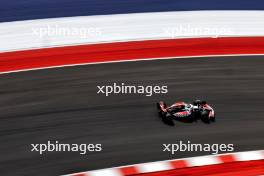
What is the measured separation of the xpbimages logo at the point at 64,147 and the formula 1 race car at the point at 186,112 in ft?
4.41

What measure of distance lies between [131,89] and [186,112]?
1.24 meters

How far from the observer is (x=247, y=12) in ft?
39.8

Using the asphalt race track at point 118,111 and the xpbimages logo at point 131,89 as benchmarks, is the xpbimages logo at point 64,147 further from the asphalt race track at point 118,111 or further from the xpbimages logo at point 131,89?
the xpbimages logo at point 131,89

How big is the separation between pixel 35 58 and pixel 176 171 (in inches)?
168

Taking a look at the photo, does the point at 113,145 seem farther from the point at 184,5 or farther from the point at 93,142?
the point at 184,5

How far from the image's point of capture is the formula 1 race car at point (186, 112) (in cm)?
817

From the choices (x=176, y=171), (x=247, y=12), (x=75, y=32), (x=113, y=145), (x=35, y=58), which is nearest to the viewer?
(x=176, y=171)

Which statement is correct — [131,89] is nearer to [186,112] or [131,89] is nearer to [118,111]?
[118,111]

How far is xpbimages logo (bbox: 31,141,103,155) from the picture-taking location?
7346mm

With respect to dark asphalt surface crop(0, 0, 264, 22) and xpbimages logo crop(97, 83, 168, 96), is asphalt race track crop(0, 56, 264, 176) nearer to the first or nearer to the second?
xpbimages logo crop(97, 83, 168, 96)

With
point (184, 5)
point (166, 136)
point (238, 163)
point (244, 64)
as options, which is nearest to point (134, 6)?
point (184, 5)

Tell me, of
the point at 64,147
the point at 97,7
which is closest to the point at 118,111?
the point at 64,147

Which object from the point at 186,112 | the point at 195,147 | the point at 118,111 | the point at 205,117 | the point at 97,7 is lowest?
the point at 195,147

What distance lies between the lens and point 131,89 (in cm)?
893
